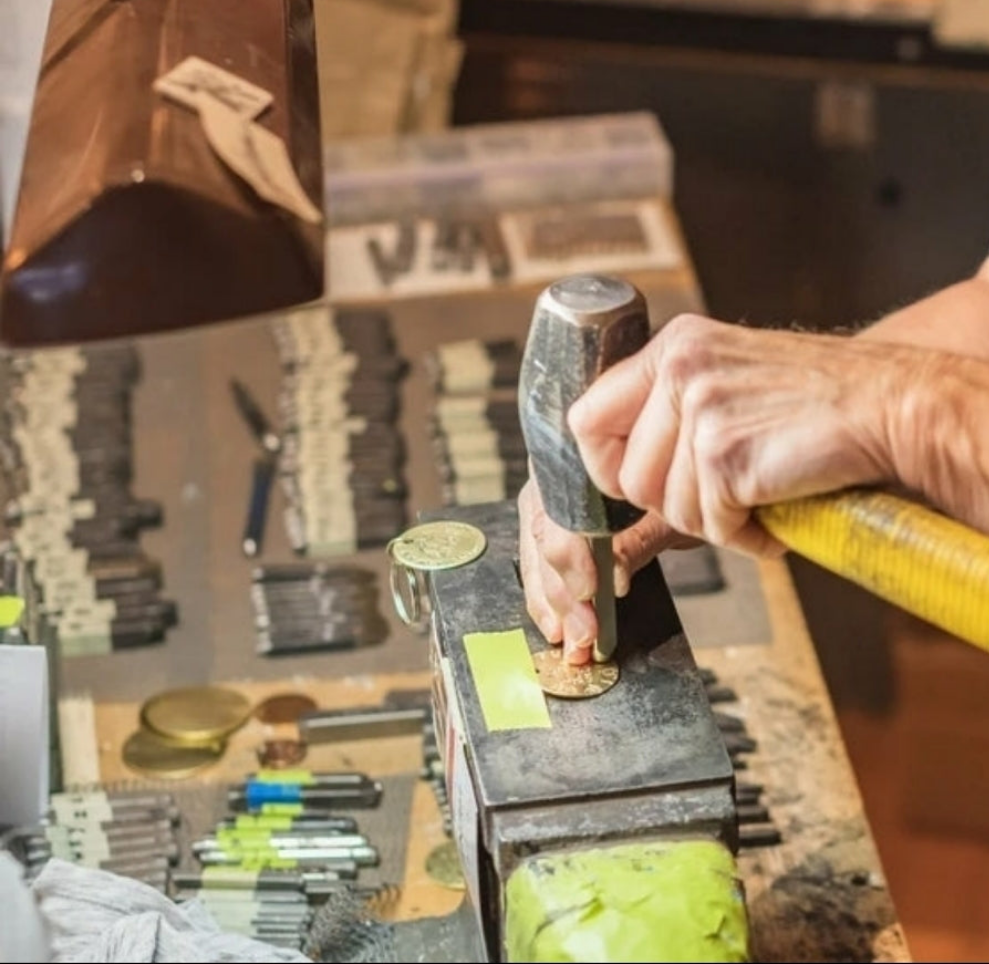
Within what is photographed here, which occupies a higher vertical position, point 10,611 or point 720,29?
point 720,29

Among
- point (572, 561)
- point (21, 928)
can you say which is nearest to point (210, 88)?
point (572, 561)

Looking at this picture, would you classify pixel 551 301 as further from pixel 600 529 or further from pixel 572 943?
pixel 572 943

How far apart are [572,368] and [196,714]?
0.61m

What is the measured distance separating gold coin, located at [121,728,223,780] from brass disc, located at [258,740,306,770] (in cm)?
3

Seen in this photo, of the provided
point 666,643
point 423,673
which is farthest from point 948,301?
point 423,673

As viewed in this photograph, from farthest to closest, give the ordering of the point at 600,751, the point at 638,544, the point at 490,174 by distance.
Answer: the point at 490,174
the point at 638,544
the point at 600,751

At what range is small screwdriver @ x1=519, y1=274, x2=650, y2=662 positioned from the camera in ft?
2.95

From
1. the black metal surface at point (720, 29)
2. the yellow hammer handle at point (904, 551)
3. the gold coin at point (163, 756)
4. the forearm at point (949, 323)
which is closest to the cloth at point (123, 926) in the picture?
the gold coin at point (163, 756)

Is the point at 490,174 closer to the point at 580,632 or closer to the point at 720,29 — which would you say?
the point at 720,29

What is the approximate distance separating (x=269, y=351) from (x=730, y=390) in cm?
102

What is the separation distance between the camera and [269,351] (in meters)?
1.86

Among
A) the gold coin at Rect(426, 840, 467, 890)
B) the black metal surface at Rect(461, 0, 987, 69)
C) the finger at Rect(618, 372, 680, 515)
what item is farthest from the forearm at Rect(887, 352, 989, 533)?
the black metal surface at Rect(461, 0, 987, 69)

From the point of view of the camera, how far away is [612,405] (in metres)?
0.91

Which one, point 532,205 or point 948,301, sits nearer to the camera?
point 948,301
